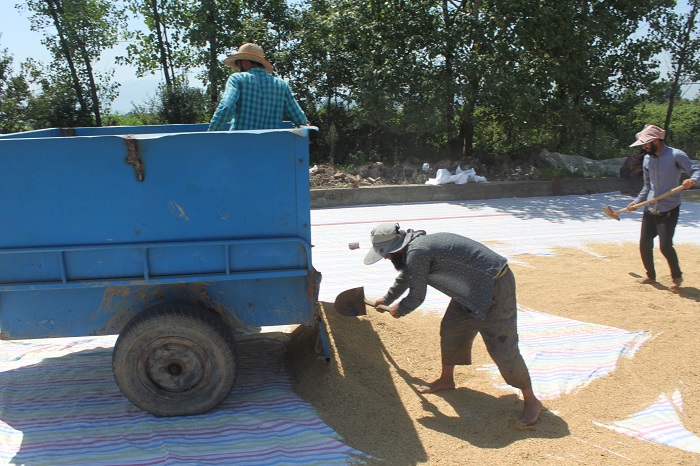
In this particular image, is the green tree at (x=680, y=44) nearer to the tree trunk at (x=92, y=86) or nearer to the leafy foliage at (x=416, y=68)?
the leafy foliage at (x=416, y=68)

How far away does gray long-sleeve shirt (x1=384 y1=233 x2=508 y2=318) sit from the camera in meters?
3.46

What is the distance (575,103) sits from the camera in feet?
44.7

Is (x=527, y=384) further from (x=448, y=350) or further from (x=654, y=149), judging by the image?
(x=654, y=149)

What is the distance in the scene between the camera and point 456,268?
348cm

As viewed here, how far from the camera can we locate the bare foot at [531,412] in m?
3.48

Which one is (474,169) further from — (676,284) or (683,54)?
(676,284)

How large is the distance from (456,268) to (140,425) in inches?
85.3

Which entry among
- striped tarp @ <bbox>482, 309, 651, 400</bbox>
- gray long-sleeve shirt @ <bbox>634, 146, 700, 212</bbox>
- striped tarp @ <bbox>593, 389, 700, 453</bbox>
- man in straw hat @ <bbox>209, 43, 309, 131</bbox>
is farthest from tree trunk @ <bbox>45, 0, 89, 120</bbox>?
striped tarp @ <bbox>593, 389, 700, 453</bbox>

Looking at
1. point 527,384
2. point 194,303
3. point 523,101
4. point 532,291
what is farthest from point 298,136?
point 523,101

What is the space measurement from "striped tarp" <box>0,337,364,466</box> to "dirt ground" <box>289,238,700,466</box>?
0.20 m

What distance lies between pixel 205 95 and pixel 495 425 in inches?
492

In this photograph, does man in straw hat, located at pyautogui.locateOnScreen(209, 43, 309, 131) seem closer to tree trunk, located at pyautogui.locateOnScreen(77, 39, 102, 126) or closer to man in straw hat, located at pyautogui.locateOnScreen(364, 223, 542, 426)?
man in straw hat, located at pyautogui.locateOnScreen(364, 223, 542, 426)

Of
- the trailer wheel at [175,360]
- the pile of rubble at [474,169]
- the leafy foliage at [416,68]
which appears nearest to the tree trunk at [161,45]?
the leafy foliage at [416,68]

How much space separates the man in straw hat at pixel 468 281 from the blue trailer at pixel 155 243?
1.84ft
